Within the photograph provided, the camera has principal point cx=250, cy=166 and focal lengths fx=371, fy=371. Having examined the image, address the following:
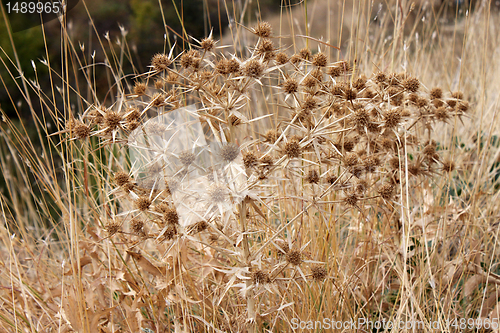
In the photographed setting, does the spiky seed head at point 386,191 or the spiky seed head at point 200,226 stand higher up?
the spiky seed head at point 200,226

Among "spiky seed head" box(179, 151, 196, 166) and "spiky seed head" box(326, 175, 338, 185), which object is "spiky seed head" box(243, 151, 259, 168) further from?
"spiky seed head" box(326, 175, 338, 185)

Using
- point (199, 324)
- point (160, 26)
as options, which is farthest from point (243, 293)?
point (160, 26)

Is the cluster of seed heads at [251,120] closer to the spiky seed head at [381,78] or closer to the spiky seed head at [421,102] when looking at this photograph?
the spiky seed head at [381,78]

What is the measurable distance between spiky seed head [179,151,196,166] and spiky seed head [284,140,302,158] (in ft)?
0.82

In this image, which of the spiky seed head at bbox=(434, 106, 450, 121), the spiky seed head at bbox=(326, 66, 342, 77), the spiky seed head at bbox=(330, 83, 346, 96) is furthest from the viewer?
the spiky seed head at bbox=(434, 106, 450, 121)

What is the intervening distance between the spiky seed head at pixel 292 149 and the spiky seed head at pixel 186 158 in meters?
0.25

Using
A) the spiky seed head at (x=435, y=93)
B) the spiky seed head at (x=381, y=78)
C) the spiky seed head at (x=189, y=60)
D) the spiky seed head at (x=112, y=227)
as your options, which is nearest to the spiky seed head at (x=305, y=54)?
the spiky seed head at (x=381, y=78)

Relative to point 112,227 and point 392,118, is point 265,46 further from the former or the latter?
point 112,227

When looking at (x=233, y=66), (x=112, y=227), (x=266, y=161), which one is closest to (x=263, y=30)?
(x=233, y=66)

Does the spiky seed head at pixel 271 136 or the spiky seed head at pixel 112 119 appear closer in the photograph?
the spiky seed head at pixel 112 119

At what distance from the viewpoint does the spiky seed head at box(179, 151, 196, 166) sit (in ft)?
3.24

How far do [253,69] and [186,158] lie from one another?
0.95ft

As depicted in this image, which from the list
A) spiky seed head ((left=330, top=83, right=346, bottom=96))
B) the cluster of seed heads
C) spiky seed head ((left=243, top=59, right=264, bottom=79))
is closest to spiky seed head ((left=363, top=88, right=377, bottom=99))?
the cluster of seed heads

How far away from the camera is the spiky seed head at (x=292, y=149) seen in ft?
3.14
